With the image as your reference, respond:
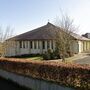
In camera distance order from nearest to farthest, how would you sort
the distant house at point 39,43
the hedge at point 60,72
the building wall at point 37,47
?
the hedge at point 60,72
the distant house at point 39,43
the building wall at point 37,47

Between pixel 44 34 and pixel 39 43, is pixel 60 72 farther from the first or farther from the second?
pixel 44 34

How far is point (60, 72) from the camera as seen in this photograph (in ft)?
38.3

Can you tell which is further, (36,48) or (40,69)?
(36,48)

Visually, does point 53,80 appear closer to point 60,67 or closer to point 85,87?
point 60,67

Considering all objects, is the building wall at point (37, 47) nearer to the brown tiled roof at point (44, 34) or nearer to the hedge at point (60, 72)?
the brown tiled roof at point (44, 34)

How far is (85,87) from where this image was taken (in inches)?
395

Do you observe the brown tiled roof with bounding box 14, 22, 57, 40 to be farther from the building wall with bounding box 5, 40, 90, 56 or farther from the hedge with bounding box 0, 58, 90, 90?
the hedge with bounding box 0, 58, 90, 90

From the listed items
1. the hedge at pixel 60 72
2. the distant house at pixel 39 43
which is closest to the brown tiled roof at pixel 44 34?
the distant house at pixel 39 43

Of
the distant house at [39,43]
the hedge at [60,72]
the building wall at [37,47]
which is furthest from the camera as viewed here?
the building wall at [37,47]

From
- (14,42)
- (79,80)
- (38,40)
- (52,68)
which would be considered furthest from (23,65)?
(14,42)

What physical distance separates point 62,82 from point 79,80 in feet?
4.28

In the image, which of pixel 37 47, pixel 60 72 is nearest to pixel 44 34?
pixel 37 47

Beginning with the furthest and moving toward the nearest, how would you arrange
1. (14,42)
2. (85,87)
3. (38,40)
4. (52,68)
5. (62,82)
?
(14,42)
(38,40)
(52,68)
(62,82)
(85,87)

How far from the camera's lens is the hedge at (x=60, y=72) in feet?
33.4
